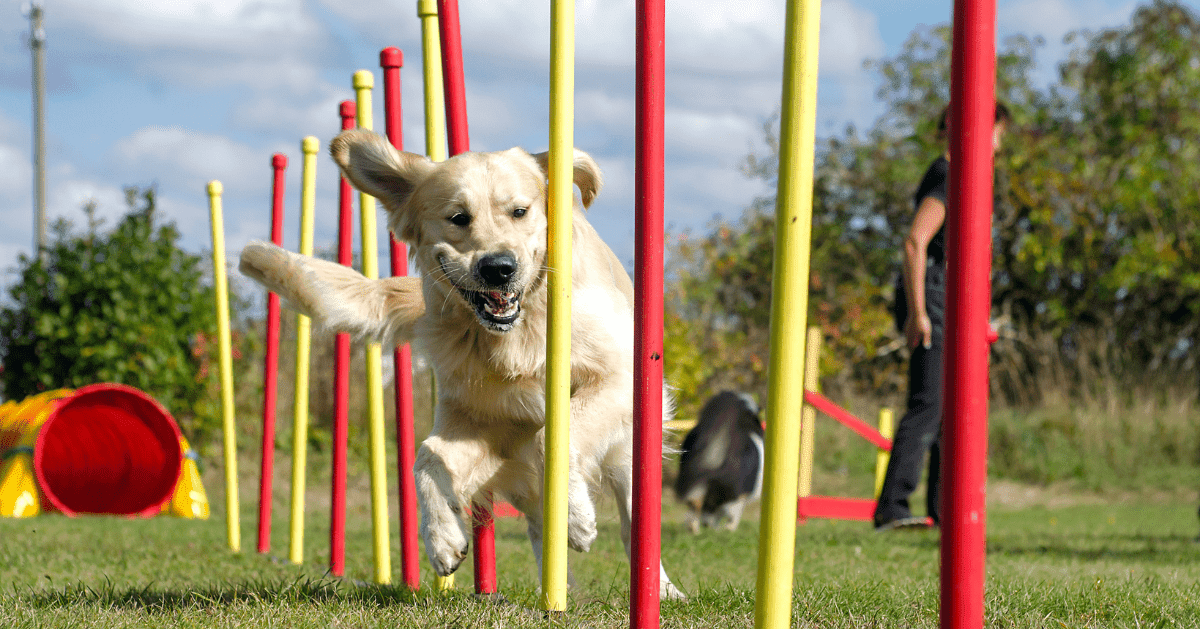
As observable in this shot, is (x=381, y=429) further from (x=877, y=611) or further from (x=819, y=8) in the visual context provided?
(x=819, y=8)

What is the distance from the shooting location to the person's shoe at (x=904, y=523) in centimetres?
541

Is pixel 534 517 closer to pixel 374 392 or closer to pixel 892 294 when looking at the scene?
pixel 374 392

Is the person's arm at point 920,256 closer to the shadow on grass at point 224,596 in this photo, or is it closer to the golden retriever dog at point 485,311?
the golden retriever dog at point 485,311

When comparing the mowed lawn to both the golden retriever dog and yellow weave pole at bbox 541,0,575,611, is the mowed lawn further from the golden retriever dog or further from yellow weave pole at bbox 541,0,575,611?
the golden retriever dog

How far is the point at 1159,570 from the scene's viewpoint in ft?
13.1

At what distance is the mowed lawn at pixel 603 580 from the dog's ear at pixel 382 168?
3.87ft

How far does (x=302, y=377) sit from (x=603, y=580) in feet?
5.66

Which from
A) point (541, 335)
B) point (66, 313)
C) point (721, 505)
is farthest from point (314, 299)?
point (66, 313)

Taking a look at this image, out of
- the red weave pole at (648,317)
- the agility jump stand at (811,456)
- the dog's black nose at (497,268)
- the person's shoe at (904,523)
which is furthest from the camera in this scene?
the agility jump stand at (811,456)

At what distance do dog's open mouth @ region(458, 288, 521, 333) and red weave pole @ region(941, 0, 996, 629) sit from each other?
1613 millimetres

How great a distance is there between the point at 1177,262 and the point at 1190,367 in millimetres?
1267

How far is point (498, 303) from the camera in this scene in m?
2.89

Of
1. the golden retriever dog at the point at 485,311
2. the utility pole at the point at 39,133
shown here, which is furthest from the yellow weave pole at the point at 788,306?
the utility pole at the point at 39,133

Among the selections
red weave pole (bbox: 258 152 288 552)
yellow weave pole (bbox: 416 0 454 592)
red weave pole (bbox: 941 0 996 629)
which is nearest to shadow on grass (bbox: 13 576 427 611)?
yellow weave pole (bbox: 416 0 454 592)
